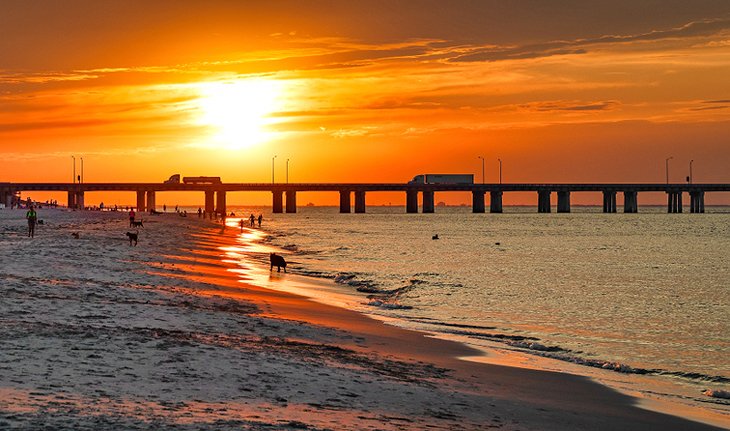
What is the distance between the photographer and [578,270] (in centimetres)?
4531

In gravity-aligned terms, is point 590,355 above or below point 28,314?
below

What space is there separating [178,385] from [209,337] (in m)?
4.04

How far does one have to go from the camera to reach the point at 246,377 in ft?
35.8

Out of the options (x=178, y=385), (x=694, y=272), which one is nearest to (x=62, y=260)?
(x=178, y=385)

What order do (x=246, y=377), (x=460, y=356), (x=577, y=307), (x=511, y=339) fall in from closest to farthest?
(x=246, y=377) → (x=460, y=356) → (x=511, y=339) → (x=577, y=307)

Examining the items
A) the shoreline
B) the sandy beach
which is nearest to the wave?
the shoreline

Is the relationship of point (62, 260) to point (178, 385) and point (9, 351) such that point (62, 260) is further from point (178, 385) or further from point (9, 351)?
point (178, 385)

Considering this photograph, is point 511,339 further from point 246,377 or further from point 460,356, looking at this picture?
point 246,377

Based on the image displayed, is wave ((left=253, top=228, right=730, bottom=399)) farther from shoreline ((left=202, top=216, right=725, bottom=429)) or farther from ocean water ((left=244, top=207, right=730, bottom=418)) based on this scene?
shoreline ((left=202, top=216, right=725, bottom=429))

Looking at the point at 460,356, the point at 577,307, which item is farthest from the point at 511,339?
the point at 577,307

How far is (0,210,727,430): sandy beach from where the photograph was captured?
29.0ft

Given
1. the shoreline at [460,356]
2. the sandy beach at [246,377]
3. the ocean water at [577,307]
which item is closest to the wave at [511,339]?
the ocean water at [577,307]

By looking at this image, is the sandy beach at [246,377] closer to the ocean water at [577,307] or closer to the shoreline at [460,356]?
the shoreline at [460,356]

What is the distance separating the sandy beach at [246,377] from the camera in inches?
348
